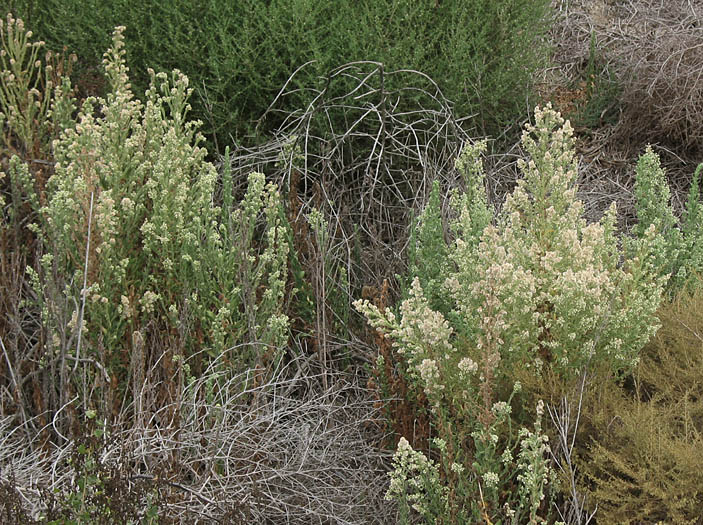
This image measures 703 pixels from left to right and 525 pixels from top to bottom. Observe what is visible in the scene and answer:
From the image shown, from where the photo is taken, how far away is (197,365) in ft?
8.82

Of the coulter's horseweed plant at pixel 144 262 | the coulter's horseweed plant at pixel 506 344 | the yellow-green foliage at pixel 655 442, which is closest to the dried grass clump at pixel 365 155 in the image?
the coulter's horseweed plant at pixel 144 262

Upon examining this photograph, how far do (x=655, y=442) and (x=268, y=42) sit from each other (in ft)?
7.47

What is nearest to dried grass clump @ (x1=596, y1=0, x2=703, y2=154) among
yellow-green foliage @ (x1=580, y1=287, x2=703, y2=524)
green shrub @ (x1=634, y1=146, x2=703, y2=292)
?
green shrub @ (x1=634, y1=146, x2=703, y2=292)

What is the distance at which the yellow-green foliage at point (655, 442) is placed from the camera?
1.96m

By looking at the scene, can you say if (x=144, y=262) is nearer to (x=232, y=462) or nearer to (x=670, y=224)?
(x=232, y=462)

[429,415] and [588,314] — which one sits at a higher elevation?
[588,314]

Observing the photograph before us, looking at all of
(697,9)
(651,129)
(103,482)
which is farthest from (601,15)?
(103,482)

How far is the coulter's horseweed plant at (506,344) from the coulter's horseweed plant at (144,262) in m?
0.54

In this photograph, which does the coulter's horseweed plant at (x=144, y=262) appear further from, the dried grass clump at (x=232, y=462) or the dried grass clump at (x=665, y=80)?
the dried grass clump at (x=665, y=80)

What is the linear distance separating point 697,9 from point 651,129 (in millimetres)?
932

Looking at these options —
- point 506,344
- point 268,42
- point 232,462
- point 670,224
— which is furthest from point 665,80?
point 232,462

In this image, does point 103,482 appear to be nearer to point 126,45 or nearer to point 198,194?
point 198,194

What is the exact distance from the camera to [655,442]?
2012mm

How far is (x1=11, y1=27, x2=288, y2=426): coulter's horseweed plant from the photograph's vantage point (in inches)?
96.4
